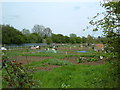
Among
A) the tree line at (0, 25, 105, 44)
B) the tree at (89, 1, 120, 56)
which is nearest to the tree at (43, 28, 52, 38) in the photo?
the tree line at (0, 25, 105, 44)

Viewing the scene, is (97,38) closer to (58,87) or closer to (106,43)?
(106,43)

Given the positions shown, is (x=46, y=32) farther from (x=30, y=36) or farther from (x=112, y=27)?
(x=112, y=27)

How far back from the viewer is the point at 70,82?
3.55 metres

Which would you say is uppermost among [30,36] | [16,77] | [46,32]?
[46,32]

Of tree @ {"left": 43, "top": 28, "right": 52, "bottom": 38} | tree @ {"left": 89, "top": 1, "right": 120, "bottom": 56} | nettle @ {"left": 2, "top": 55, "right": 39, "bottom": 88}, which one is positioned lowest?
nettle @ {"left": 2, "top": 55, "right": 39, "bottom": 88}

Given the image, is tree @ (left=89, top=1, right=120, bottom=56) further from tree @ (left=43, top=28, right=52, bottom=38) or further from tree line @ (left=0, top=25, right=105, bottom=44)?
tree @ (left=43, top=28, right=52, bottom=38)

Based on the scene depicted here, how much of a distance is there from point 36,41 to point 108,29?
39.1 meters

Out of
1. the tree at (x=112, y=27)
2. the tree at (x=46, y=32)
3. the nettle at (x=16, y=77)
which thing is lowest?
the nettle at (x=16, y=77)

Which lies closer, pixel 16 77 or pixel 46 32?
pixel 16 77

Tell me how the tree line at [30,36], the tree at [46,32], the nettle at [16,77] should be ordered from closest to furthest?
the nettle at [16,77]
the tree line at [30,36]
the tree at [46,32]

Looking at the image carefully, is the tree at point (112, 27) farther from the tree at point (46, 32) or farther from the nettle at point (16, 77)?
the tree at point (46, 32)

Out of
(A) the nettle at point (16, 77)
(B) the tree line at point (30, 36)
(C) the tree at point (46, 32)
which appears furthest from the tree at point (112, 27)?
(C) the tree at point (46, 32)

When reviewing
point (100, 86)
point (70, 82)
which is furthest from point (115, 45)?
point (70, 82)

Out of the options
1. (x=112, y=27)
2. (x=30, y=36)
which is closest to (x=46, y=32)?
(x=30, y=36)
